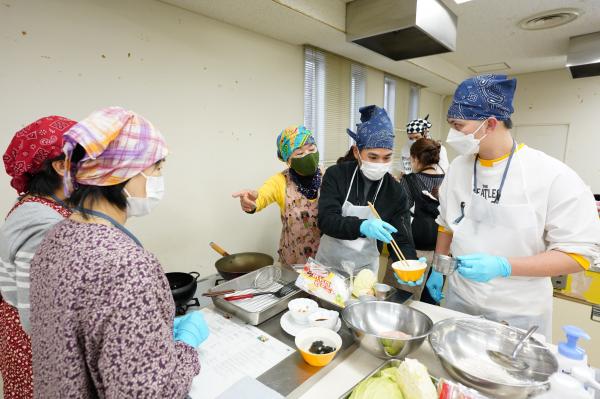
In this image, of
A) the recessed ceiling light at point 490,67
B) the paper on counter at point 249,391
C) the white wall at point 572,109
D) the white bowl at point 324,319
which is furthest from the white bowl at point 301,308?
the white wall at point 572,109

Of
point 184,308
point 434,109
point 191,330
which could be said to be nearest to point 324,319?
point 191,330

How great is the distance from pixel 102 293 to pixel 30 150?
81 cm

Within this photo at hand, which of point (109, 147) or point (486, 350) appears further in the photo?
point (486, 350)

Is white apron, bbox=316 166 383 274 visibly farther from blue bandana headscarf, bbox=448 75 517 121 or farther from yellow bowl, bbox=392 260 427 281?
blue bandana headscarf, bbox=448 75 517 121

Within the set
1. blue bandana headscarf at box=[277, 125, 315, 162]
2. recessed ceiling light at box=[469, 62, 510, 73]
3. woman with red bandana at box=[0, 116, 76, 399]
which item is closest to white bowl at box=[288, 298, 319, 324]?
woman with red bandana at box=[0, 116, 76, 399]

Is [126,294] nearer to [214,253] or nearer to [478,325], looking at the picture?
[478,325]

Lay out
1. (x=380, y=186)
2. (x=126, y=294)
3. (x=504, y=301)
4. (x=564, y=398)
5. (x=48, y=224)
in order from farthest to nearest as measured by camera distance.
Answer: (x=380, y=186) → (x=504, y=301) → (x=48, y=224) → (x=564, y=398) → (x=126, y=294)

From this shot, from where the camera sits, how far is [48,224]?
103cm

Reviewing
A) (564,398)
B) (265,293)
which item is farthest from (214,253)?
(564,398)

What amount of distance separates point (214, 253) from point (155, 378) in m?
1.80

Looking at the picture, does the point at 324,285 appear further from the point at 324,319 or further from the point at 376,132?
the point at 376,132

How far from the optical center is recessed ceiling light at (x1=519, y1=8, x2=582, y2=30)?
100 inches

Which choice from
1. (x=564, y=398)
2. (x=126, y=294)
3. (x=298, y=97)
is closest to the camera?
(x=126, y=294)

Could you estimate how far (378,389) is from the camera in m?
0.86
